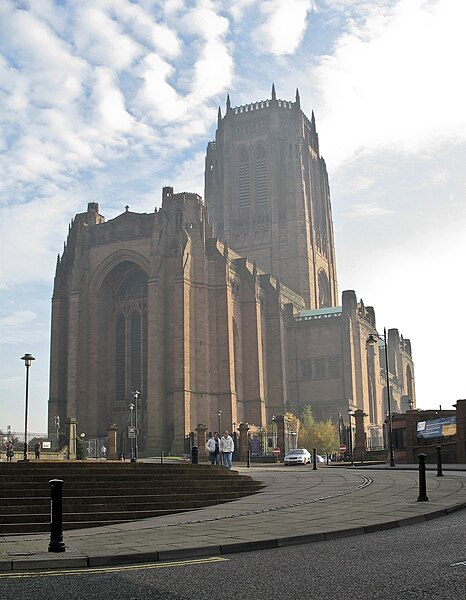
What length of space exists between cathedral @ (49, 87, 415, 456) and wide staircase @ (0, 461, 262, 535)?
42848mm

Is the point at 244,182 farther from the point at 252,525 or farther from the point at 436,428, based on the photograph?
the point at 252,525

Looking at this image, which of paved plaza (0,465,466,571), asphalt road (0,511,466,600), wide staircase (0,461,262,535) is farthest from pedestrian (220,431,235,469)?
asphalt road (0,511,466,600)

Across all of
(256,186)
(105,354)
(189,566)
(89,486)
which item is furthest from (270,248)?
(189,566)

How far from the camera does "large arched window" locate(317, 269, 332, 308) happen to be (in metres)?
111

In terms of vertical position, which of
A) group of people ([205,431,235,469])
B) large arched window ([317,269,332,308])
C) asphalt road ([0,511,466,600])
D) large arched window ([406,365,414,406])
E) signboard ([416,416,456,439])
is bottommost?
asphalt road ([0,511,466,600])

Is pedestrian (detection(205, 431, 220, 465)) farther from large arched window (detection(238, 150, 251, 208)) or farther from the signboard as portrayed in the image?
large arched window (detection(238, 150, 251, 208))

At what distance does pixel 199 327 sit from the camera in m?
71.4

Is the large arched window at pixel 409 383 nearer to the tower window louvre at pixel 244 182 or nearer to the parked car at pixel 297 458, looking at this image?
the tower window louvre at pixel 244 182

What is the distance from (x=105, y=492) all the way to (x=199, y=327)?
177 ft

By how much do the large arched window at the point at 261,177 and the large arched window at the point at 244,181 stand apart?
1.40m

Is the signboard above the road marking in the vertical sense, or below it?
above

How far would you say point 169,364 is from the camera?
6900 cm

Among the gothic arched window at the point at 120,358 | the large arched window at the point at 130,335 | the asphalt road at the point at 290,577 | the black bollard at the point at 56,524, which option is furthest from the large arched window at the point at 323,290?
the asphalt road at the point at 290,577

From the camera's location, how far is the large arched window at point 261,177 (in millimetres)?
105812
